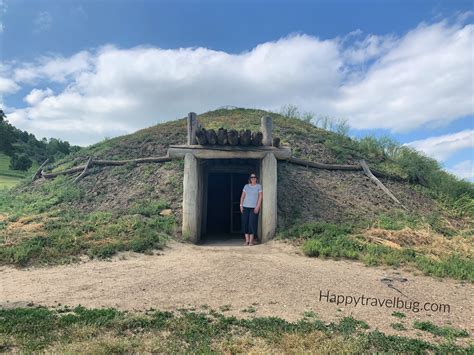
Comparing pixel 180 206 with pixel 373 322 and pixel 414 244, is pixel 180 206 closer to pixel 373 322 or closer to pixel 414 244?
pixel 414 244

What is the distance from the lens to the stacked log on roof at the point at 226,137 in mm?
8844

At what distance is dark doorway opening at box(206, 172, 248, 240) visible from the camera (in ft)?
39.0

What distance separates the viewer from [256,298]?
469 cm

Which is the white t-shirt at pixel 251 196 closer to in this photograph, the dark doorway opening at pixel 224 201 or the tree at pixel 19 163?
the dark doorway opening at pixel 224 201

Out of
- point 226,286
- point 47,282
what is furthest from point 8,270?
point 226,286

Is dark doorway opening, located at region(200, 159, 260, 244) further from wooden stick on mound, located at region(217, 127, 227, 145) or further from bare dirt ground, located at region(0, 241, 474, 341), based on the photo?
bare dirt ground, located at region(0, 241, 474, 341)

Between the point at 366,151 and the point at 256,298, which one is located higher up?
the point at 366,151

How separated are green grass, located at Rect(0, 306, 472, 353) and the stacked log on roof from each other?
5.29 m

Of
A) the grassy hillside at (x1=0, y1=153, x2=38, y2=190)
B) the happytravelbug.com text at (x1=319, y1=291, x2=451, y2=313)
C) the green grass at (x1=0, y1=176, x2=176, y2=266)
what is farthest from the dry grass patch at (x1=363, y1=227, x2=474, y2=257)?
the grassy hillside at (x1=0, y1=153, x2=38, y2=190)

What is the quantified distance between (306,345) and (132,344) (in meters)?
1.52

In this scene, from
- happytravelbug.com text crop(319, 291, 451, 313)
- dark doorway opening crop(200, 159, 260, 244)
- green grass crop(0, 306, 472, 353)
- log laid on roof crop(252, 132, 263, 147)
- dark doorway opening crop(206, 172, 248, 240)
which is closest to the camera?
green grass crop(0, 306, 472, 353)

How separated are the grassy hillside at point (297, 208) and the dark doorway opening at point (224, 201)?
133 cm

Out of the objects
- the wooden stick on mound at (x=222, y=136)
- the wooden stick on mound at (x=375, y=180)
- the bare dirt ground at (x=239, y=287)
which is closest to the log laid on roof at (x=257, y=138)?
the wooden stick on mound at (x=222, y=136)

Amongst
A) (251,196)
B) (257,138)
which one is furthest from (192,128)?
(251,196)
